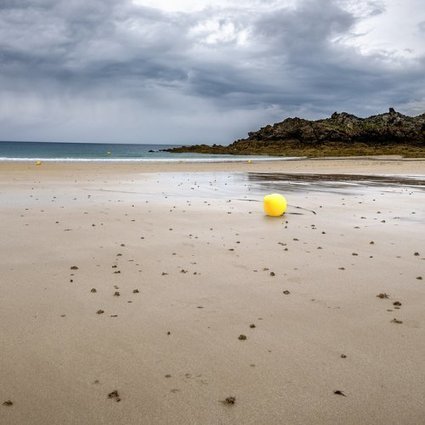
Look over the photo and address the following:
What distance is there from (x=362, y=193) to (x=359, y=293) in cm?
1386

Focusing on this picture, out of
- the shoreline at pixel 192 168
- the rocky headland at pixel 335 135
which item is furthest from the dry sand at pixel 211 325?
the rocky headland at pixel 335 135

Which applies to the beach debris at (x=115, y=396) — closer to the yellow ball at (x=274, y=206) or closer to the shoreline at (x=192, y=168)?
the yellow ball at (x=274, y=206)

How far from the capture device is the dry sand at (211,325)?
3512mm

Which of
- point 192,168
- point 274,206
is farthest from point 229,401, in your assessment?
point 192,168

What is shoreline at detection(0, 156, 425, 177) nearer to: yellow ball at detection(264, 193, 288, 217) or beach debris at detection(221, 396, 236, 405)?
yellow ball at detection(264, 193, 288, 217)

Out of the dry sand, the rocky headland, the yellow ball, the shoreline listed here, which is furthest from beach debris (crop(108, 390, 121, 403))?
the rocky headland

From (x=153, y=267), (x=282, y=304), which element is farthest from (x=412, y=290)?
(x=153, y=267)

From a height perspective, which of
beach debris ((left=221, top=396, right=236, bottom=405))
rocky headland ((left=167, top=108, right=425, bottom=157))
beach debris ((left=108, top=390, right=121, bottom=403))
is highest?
rocky headland ((left=167, top=108, right=425, bottom=157))

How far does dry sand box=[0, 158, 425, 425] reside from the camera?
351cm

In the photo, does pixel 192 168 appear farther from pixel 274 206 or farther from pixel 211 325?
pixel 211 325

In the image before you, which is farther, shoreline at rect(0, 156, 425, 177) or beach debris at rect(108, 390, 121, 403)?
shoreline at rect(0, 156, 425, 177)

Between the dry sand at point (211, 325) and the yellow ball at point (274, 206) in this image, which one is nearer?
the dry sand at point (211, 325)

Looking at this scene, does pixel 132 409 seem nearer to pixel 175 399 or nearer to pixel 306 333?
pixel 175 399

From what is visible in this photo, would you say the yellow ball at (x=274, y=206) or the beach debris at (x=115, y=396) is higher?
the yellow ball at (x=274, y=206)
